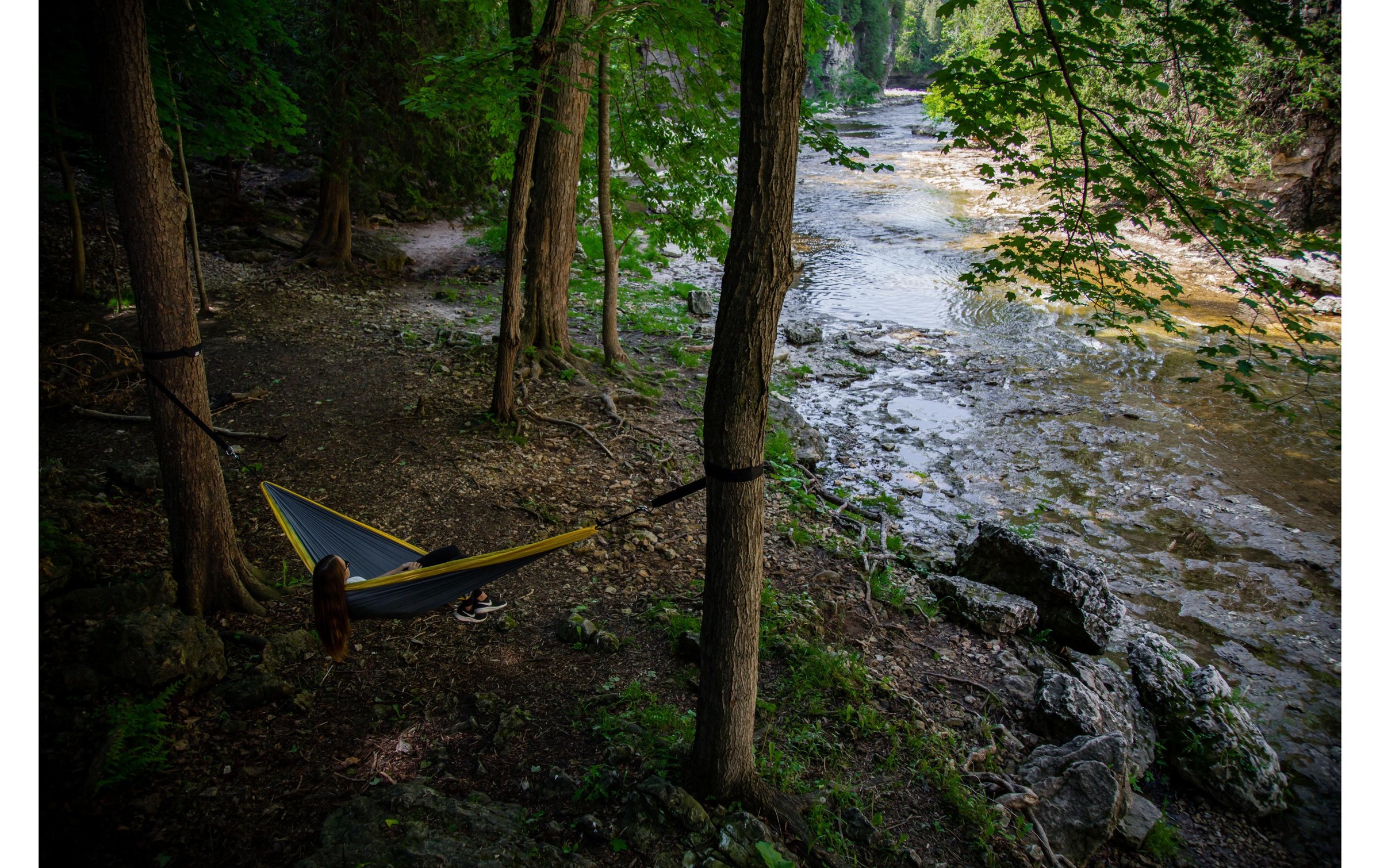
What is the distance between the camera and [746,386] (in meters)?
2.07

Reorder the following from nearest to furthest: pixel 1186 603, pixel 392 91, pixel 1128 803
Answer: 1. pixel 1128 803
2. pixel 1186 603
3. pixel 392 91

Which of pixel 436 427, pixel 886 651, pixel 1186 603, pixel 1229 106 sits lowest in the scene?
pixel 1186 603

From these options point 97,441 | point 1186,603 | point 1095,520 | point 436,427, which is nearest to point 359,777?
point 436,427

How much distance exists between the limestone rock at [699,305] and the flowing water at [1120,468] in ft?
4.17

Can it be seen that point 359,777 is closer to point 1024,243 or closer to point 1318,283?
point 1024,243

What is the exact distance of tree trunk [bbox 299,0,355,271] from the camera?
24.7ft

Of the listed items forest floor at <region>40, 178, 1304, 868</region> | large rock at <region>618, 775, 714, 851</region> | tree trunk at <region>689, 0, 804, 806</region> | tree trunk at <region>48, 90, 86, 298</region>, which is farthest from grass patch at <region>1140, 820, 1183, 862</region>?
tree trunk at <region>48, 90, 86, 298</region>

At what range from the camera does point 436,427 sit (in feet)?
16.4

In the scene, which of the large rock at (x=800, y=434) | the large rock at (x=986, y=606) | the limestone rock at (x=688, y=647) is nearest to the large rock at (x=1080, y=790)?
the large rock at (x=986, y=606)

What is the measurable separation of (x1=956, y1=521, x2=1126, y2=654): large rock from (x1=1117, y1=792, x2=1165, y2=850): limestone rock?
44.2 inches

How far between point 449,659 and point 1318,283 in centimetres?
1328

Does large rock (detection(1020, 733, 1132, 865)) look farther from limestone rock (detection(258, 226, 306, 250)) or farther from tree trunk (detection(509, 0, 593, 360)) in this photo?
limestone rock (detection(258, 226, 306, 250))

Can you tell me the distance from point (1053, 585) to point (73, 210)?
8555 millimetres

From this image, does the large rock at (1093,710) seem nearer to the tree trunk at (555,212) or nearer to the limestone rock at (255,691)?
the limestone rock at (255,691)
